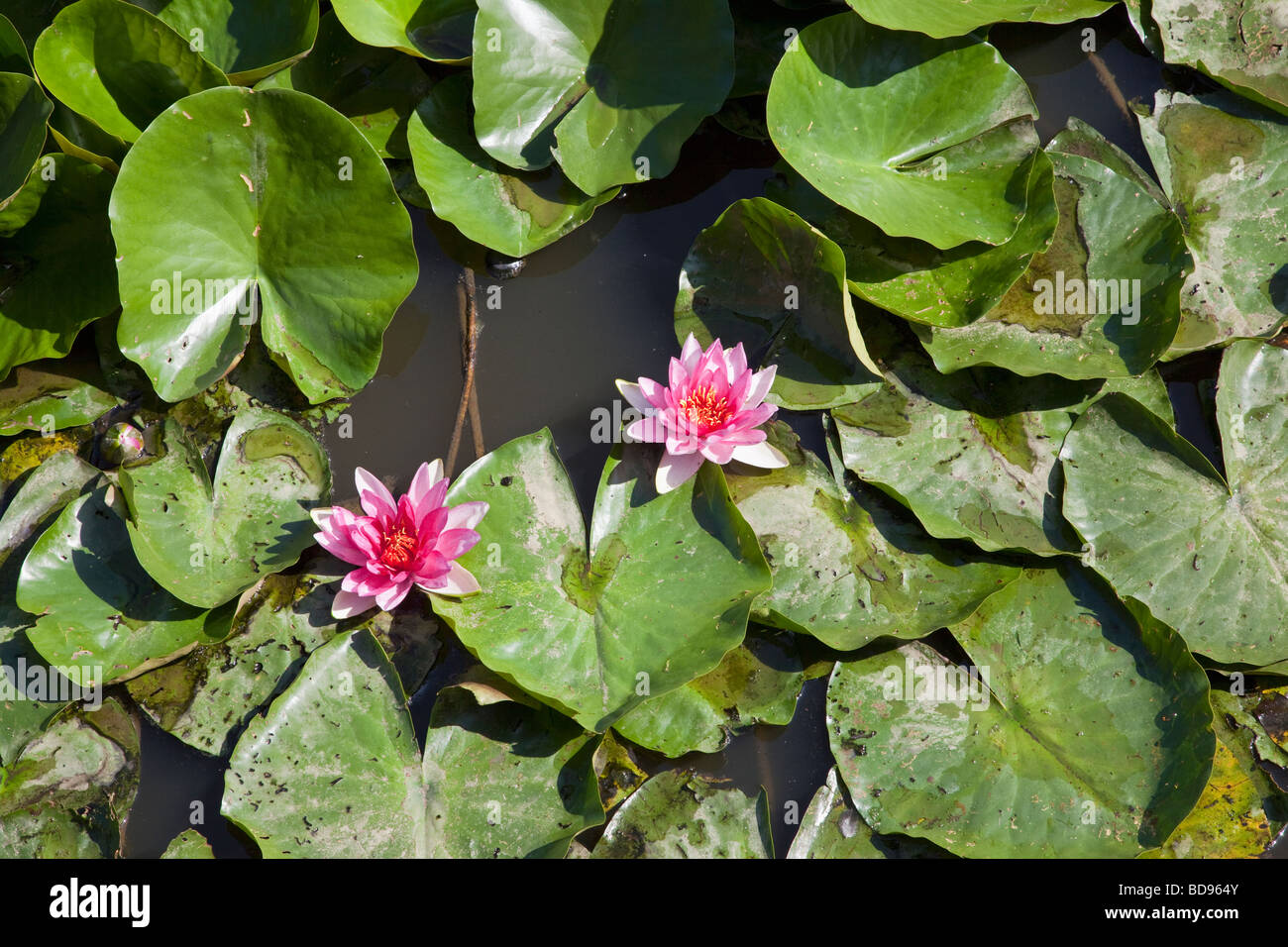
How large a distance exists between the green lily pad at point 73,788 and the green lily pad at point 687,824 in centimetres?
175

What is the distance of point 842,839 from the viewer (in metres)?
3.12

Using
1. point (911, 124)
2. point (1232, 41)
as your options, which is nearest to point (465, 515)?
point (911, 124)

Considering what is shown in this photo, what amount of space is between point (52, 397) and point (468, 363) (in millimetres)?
1661

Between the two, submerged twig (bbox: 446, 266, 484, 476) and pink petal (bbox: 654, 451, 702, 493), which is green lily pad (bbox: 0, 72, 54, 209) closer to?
submerged twig (bbox: 446, 266, 484, 476)

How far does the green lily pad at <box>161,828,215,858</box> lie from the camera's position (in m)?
3.16

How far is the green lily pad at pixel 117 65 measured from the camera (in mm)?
3316

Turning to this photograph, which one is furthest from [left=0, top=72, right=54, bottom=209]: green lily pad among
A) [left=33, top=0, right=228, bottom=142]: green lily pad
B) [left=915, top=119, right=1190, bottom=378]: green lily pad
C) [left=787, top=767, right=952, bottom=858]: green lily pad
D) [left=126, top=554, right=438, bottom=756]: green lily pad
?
[left=787, top=767, right=952, bottom=858]: green lily pad

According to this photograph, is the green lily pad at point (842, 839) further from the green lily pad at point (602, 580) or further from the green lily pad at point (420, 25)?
the green lily pad at point (420, 25)

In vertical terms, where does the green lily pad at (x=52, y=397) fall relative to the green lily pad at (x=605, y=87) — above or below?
below

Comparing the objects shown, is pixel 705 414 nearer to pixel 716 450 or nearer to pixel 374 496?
pixel 716 450

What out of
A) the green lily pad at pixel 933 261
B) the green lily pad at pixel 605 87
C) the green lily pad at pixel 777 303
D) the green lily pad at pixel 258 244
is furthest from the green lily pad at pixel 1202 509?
the green lily pad at pixel 258 244

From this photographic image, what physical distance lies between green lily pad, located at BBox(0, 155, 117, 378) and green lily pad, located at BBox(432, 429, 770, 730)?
1705 mm

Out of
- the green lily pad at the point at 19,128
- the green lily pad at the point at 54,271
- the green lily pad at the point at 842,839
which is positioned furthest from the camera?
the green lily pad at the point at 54,271

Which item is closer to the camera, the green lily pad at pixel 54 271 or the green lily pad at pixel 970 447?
the green lily pad at pixel 970 447
